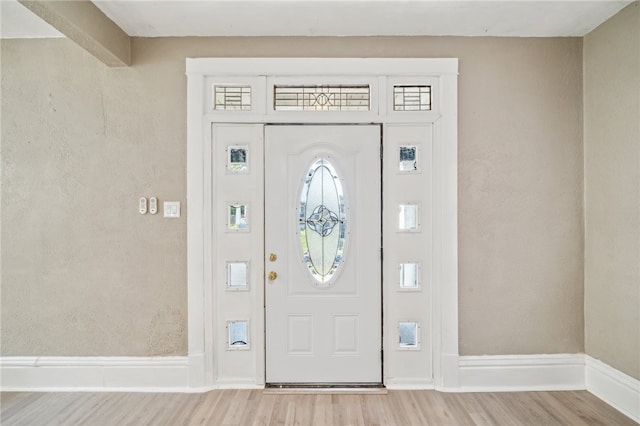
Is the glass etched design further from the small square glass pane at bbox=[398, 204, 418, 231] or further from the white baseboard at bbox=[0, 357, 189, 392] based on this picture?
the white baseboard at bbox=[0, 357, 189, 392]

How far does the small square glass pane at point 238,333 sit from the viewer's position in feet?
9.62

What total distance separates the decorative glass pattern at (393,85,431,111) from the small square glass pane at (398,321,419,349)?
1744mm

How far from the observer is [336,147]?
2930mm

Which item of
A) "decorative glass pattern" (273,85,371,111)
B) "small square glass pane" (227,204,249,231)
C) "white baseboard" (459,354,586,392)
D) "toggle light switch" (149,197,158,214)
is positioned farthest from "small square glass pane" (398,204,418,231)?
"toggle light switch" (149,197,158,214)

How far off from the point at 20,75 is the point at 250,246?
90.4 inches

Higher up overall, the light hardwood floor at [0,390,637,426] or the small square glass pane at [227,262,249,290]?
the small square glass pane at [227,262,249,290]

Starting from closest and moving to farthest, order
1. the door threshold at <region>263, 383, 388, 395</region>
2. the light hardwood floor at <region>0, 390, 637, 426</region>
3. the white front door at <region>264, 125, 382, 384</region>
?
the light hardwood floor at <region>0, 390, 637, 426</region> → the door threshold at <region>263, 383, 388, 395</region> → the white front door at <region>264, 125, 382, 384</region>

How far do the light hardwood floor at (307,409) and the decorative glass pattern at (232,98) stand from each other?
227 centimetres

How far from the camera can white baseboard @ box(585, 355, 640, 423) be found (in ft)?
8.09

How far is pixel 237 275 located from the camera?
9.67 ft

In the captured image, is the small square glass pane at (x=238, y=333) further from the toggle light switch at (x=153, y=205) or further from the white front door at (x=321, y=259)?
the toggle light switch at (x=153, y=205)

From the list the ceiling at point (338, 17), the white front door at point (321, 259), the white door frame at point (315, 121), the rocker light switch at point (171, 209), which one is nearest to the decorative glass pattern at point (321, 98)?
the white door frame at point (315, 121)

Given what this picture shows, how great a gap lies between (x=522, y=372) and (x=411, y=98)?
2.36 m

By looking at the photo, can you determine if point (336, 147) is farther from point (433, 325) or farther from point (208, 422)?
point (208, 422)
